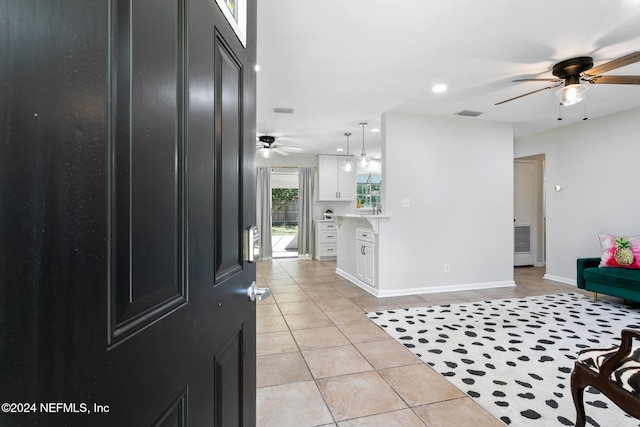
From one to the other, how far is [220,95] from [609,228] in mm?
5690

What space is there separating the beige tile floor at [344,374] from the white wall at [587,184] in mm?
2223

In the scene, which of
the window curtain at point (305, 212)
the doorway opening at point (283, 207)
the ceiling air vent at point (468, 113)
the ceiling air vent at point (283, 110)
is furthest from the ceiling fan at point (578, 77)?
the doorway opening at point (283, 207)

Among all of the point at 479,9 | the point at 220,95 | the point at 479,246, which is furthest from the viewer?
the point at 479,246

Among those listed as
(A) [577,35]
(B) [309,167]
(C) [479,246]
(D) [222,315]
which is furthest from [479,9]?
(B) [309,167]

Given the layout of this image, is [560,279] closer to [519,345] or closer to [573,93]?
[519,345]

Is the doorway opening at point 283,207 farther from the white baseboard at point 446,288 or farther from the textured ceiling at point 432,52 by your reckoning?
the white baseboard at point 446,288

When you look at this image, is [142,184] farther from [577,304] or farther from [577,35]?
[577,304]

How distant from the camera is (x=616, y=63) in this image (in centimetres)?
242

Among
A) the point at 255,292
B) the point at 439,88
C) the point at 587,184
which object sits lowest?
the point at 255,292

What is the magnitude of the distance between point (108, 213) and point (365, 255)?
4409 mm

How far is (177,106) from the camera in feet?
1.88

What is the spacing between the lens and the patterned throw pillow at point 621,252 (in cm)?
373

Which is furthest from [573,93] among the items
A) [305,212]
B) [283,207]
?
[283,207]

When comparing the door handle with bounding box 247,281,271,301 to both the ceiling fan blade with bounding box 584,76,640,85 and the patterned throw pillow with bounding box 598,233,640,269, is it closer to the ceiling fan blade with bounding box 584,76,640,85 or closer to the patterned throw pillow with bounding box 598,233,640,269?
the ceiling fan blade with bounding box 584,76,640,85
